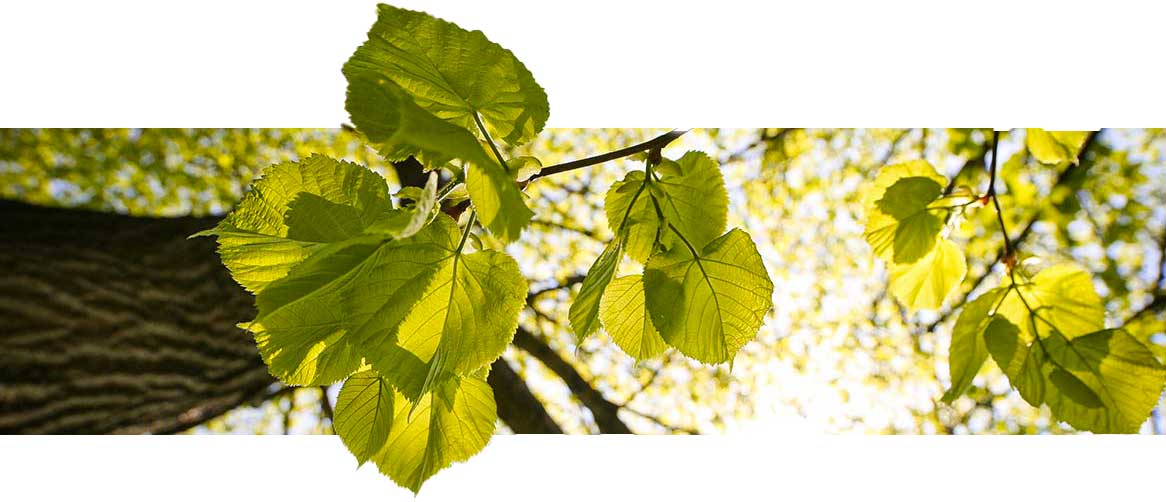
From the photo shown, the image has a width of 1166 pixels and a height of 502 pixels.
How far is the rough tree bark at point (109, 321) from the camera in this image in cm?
96

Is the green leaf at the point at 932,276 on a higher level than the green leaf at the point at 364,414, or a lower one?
higher

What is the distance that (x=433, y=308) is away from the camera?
0.27 m

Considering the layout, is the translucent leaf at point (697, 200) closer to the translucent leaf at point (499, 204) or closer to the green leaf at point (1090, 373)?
the translucent leaf at point (499, 204)

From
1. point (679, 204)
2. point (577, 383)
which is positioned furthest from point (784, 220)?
point (679, 204)

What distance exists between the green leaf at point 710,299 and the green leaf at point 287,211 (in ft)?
0.38

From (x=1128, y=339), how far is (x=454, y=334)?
432 mm

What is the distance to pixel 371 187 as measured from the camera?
27 centimetres

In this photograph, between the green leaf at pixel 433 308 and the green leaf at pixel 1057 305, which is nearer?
the green leaf at pixel 433 308

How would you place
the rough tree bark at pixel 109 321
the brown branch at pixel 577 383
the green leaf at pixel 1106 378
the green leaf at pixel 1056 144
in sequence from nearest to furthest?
the green leaf at pixel 1106 378 → the green leaf at pixel 1056 144 → the rough tree bark at pixel 109 321 → the brown branch at pixel 577 383

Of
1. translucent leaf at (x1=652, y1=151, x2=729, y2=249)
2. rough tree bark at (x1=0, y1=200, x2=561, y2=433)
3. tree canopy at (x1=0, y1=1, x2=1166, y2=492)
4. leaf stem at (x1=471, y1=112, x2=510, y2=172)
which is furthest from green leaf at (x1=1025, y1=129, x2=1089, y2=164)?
rough tree bark at (x1=0, y1=200, x2=561, y2=433)

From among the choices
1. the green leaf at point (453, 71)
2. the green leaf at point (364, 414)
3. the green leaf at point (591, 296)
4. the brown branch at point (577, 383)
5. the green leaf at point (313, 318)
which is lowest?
the brown branch at point (577, 383)

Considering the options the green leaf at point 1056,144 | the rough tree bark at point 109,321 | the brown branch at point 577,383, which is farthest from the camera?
the brown branch at point 577,383

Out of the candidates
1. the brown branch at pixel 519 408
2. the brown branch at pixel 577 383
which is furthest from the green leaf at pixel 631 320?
the brown branch at pixel 577 383

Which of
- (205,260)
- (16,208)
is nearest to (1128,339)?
(205,260)
